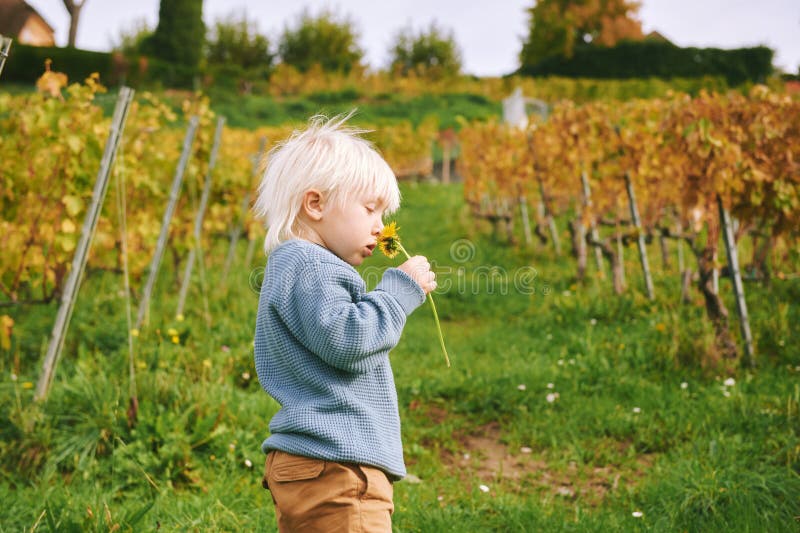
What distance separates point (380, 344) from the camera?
1548 mm

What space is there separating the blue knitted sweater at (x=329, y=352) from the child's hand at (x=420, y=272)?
0.02 meters

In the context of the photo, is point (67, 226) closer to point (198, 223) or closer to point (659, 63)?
point (198, 223)

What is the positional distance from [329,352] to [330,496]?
0.32m

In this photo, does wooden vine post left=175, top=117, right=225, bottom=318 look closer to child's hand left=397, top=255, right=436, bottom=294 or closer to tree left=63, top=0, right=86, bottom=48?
child's hand left=397, top=255, right=436, bottom=294

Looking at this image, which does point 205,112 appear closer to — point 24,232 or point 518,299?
point 24,232

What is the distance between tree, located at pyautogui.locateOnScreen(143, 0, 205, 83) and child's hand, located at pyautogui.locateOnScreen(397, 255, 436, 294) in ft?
94.0

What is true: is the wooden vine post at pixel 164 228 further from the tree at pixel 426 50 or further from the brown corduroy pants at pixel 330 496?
the tree at pixel 426 50

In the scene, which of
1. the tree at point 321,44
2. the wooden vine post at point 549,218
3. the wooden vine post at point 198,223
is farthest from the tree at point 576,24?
the wooden vine post at point 198,223

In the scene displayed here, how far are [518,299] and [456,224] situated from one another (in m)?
4.45

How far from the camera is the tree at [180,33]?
92.6ft

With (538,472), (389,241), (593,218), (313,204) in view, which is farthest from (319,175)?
(593,218)

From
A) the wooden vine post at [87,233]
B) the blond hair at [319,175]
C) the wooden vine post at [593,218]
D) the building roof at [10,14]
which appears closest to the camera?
the blond hair at [319,175]

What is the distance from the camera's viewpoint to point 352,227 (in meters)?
1.66

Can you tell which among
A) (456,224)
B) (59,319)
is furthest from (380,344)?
(456,224)
